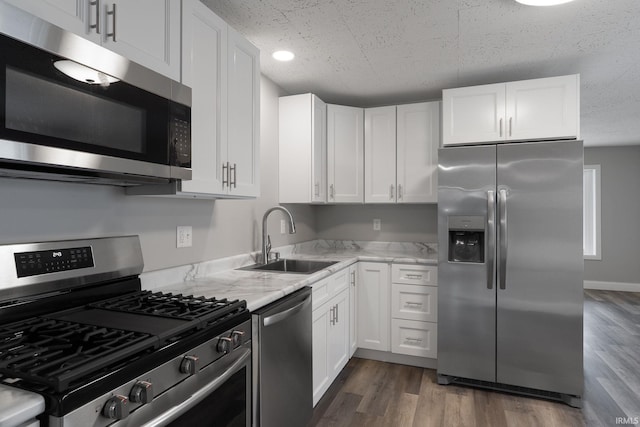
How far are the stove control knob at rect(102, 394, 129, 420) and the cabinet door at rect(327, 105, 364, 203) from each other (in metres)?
2.61

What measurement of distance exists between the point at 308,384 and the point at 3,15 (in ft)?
6.57

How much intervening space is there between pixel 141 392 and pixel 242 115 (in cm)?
146

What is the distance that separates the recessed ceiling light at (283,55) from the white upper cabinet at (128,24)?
106 centimetres

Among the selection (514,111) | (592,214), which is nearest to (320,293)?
(514,111)

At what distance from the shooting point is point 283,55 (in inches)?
100

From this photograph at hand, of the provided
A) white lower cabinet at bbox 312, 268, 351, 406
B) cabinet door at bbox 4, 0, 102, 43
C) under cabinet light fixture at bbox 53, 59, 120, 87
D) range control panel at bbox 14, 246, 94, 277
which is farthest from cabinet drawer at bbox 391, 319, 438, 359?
cabinet door at bbox 4, 0, 102, 43

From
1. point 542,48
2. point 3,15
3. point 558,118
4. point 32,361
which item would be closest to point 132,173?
point 3,15

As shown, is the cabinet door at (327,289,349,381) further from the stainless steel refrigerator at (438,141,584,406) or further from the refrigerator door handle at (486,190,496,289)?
the refrigerator door handle at (486,190,496,289)

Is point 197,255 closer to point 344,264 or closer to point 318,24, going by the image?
point 344,264

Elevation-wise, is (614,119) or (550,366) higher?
(614,119)

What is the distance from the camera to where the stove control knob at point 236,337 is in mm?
1377

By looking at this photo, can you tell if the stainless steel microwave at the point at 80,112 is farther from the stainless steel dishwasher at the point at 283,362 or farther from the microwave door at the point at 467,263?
the microwave door at the point at 467,263

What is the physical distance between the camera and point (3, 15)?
0.90 metres

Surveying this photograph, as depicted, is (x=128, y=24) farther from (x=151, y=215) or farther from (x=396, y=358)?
(x=396, y=358)
